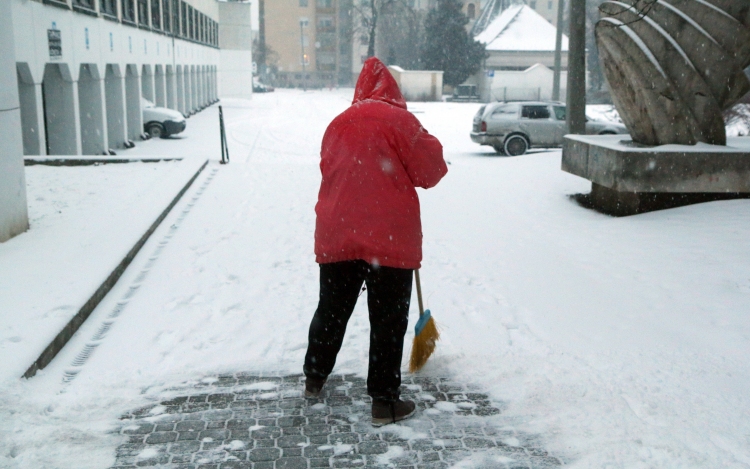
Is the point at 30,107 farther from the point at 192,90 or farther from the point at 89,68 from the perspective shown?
the point at 192,90

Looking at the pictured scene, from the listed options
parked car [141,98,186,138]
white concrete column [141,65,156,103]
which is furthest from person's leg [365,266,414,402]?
white concrete column [141,65,156,103]

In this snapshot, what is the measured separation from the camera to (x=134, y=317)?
18.2 feet

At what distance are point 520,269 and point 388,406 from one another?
3429 mm

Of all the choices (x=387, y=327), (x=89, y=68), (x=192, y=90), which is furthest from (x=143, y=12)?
(x=387, y=327)

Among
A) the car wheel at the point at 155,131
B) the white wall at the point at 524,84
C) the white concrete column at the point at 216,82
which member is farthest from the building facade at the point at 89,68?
the white wall at the point at 524,84

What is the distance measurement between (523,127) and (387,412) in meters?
16.7

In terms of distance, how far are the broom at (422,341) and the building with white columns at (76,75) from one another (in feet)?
16.0

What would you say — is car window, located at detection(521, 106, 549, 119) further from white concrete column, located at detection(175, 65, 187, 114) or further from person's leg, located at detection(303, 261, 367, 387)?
white concrete column, located at detection(175, 65, 187, 114)

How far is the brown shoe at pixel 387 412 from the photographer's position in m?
3.79

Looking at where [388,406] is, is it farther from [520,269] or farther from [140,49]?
[140,49]

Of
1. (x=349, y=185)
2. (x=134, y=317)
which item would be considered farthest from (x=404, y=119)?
(x=134, y=317)

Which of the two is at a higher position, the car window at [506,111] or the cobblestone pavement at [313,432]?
the car window at [506,111]

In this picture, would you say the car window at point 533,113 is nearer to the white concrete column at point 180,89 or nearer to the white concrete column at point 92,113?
the white concrete column at point 92,113

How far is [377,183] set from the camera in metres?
3.67
